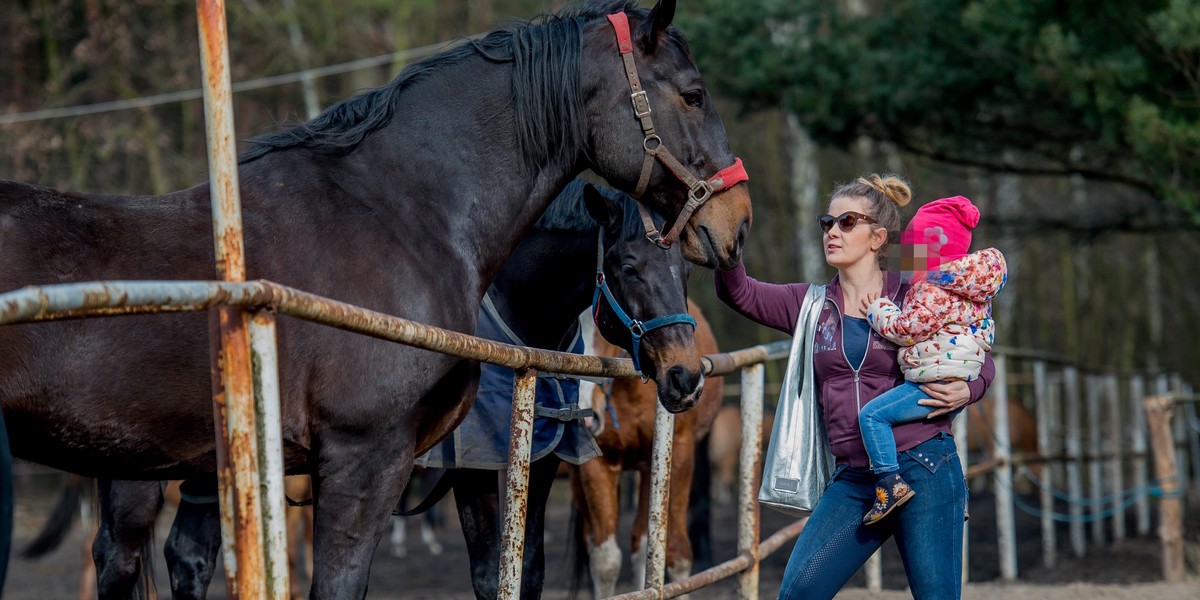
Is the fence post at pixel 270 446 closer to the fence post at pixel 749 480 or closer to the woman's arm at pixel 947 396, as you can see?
the woman's arm at pixel 947 396

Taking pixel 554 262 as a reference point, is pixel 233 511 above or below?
below

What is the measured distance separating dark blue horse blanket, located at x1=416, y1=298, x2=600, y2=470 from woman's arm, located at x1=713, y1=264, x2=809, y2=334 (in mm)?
755

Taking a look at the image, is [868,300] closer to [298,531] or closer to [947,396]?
[947,396]

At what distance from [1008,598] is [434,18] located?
13050 millimetres

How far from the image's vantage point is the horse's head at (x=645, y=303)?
3336 millimetres

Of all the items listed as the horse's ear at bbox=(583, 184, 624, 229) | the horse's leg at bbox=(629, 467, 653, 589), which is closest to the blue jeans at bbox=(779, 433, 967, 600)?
the horse's ear at bbox=(583, 184, 624, 229)

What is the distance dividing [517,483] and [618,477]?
9.85ft

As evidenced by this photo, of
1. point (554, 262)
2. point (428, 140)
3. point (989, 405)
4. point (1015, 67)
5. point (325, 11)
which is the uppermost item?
point (325, 11)

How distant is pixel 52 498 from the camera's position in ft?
49.2

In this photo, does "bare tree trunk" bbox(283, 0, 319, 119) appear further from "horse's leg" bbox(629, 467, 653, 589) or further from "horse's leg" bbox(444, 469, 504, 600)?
"horse's leg" bbox(444, 469, 504, 600)

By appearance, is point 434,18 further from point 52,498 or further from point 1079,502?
point 1079,502

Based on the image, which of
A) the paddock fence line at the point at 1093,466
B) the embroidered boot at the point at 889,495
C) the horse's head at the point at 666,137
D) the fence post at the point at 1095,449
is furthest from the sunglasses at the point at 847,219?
the fence post at the point at 1095,449

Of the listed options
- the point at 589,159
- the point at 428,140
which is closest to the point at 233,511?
the point at 428,140

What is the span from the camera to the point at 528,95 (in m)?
3.21
